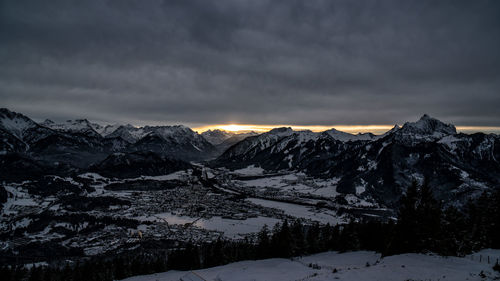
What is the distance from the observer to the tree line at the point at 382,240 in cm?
3900

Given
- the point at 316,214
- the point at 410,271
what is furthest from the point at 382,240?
the point at 316,214

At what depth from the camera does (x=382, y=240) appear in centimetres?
5666

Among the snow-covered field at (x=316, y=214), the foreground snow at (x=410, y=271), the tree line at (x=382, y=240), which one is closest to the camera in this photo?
the foreground snow at (x=410, y=271)

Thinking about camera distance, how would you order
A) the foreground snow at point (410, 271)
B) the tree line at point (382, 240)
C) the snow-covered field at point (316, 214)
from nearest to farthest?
the foreground snow at point (410, 271) → the tree line at point (382, 240) → the snow-covered field at point (316, 214)

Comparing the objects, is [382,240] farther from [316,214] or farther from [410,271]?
[316,214]

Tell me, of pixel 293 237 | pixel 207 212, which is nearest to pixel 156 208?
pixel 207 212

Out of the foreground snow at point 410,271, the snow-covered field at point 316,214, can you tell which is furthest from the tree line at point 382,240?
the snow-covered field at point 316,214

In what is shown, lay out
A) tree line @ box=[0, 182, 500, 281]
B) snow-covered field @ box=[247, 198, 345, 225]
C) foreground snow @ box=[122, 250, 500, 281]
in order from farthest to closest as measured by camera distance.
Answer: snow-covered field @ box=[247, 198, 345, 225] < tree line @ box=[0, 182, 500, 281] < foreground snow @ box=[122, 250, 500, 281]

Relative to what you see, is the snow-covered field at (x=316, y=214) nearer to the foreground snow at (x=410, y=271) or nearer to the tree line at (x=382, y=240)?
the tree line at (x=382, y=240)

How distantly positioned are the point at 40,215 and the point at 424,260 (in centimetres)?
19219

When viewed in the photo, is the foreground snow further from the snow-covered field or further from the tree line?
the snow-covered field

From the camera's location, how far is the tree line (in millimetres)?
39000

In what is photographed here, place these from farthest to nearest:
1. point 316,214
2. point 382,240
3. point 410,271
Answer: point 316,214 < point 382,240 < point 410,271

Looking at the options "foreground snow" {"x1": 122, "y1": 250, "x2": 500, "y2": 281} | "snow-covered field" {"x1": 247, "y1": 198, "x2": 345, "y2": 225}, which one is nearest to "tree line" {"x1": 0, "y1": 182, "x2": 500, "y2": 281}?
"foreground snow" {"x1": 122, "y1": 250, "x2": 500, "y2": 281}
